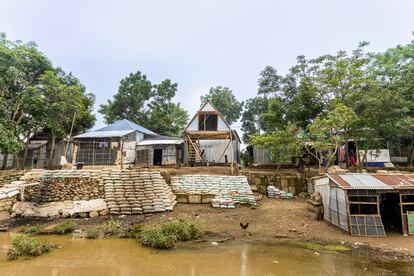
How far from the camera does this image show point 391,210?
1195 cm

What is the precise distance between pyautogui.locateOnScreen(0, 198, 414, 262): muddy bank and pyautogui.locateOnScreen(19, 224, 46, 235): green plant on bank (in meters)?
0.59

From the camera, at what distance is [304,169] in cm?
2003

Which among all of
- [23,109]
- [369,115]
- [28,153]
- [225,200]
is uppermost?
[23,109]

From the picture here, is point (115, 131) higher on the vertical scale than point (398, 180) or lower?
higher

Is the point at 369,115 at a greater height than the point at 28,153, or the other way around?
the point at 369,115

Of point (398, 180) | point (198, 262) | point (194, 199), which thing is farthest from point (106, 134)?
point (398, 180)

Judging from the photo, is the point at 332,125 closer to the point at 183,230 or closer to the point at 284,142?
the point at 284,142

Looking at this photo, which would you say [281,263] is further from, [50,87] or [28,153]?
[28,153]

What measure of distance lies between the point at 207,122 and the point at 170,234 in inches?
475

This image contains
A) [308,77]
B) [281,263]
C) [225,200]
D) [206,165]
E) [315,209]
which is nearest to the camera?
[281,263]

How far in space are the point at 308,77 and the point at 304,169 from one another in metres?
7.29

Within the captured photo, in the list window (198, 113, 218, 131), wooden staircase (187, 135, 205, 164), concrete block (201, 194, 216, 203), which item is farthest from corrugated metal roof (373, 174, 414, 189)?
wooden staircase (187, 135, 205, 164)

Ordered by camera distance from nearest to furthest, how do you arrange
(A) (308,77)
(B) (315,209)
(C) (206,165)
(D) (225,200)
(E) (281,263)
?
(E) (281,263), (B) (315,209), (D) (225,200), (A) (308,77), (C) (206,165)

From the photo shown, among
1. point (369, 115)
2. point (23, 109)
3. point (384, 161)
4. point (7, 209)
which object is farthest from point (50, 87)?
point (384, 161)
